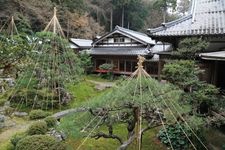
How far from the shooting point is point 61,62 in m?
13.8

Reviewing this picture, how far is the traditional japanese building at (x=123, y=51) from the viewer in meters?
23.4

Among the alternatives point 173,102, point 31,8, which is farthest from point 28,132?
point 31,8

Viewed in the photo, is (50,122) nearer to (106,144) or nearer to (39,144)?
(106,144)

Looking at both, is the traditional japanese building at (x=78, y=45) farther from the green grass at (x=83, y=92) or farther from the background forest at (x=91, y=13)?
the green grass at (x=83, y=92)

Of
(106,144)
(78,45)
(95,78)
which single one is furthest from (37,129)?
(78,45)

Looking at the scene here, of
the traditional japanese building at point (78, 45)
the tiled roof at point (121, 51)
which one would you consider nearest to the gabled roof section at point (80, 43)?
the traditional japanese building at point (78, 45)

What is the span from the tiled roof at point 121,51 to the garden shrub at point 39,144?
16485 mm

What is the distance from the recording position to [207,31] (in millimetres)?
9930

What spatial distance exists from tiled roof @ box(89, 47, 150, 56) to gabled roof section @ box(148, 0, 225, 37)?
11088 mm

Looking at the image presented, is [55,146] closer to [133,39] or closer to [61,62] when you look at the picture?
[61,62]

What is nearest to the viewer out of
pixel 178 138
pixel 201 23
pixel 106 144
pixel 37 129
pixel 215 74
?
pixel 178 138

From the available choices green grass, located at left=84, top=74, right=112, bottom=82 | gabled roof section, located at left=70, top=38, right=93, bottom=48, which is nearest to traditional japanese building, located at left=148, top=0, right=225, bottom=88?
green grass, located at left=84, top=74, right=112, bottom=82

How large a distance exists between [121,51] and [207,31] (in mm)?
15361

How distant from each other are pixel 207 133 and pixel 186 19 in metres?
4.94
